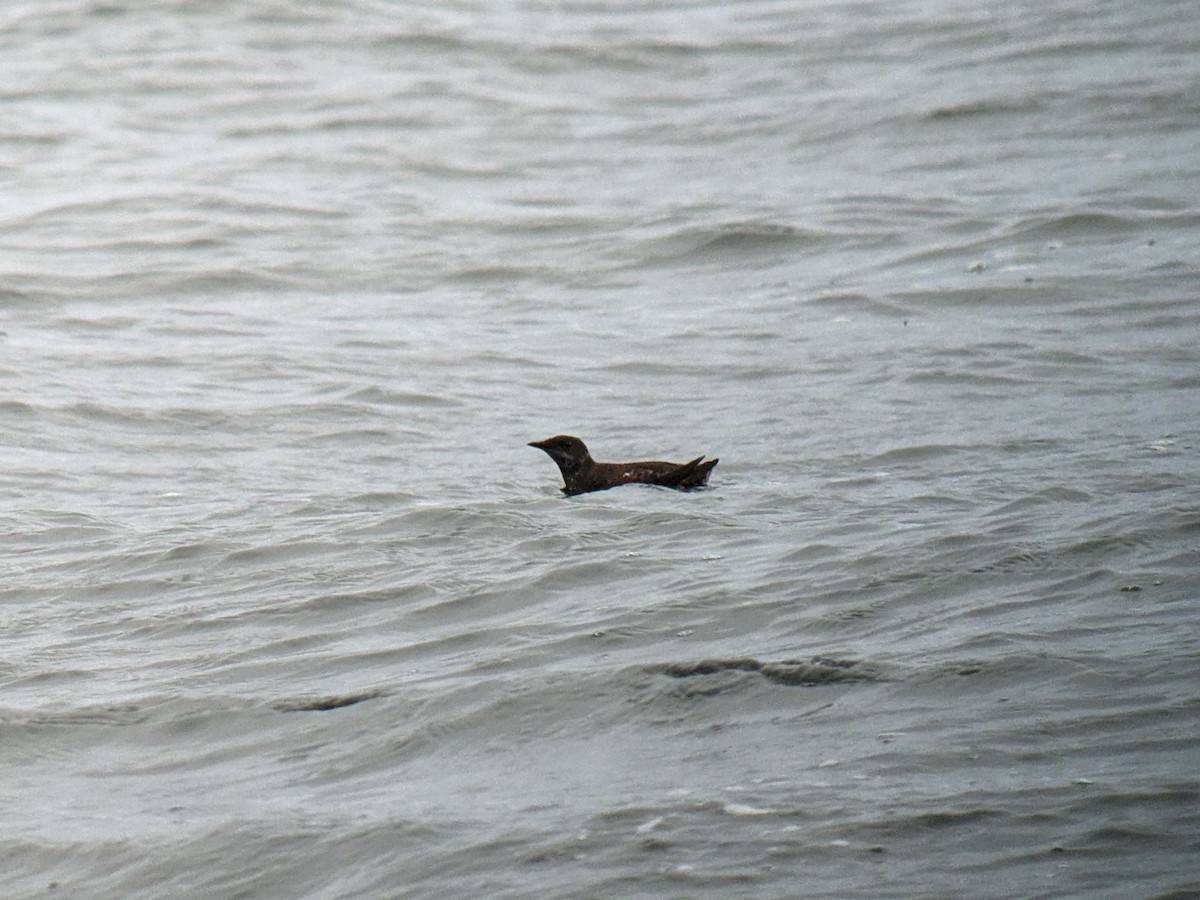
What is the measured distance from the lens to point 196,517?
834cm

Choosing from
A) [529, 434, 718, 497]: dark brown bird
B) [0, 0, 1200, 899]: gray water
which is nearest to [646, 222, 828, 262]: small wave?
[0, 0, 1200, 899]: gray water

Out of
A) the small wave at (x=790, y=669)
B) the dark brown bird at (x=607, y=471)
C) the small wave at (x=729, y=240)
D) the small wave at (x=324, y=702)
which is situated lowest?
the small wave at (x=729, y=240)

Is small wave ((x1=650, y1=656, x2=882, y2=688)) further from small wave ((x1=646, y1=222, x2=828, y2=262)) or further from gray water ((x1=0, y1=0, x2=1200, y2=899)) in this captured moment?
small wave ((x1=646, y1=222, x2=828, y2=262))

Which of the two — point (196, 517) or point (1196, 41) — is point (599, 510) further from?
point (1196, 41)

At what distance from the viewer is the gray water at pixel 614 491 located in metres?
4.89

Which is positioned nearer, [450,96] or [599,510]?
[599,510]

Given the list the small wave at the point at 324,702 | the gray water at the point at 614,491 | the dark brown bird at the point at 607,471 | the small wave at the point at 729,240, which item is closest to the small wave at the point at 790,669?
the gray water at the point at 614,491

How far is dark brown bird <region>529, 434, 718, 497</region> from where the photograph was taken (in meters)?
8.39

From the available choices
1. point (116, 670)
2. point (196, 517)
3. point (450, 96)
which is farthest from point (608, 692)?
point (450, 96)

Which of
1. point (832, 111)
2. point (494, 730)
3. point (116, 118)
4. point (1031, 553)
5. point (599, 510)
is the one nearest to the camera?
point (494, 730)

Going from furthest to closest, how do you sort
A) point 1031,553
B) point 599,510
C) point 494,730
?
point 599,510 → point 1031,553 → point 494,730

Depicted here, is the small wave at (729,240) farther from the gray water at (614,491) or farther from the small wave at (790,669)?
the small wave at (790,669)

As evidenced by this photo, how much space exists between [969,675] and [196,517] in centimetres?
397

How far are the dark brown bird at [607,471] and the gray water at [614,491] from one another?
0.32ft
